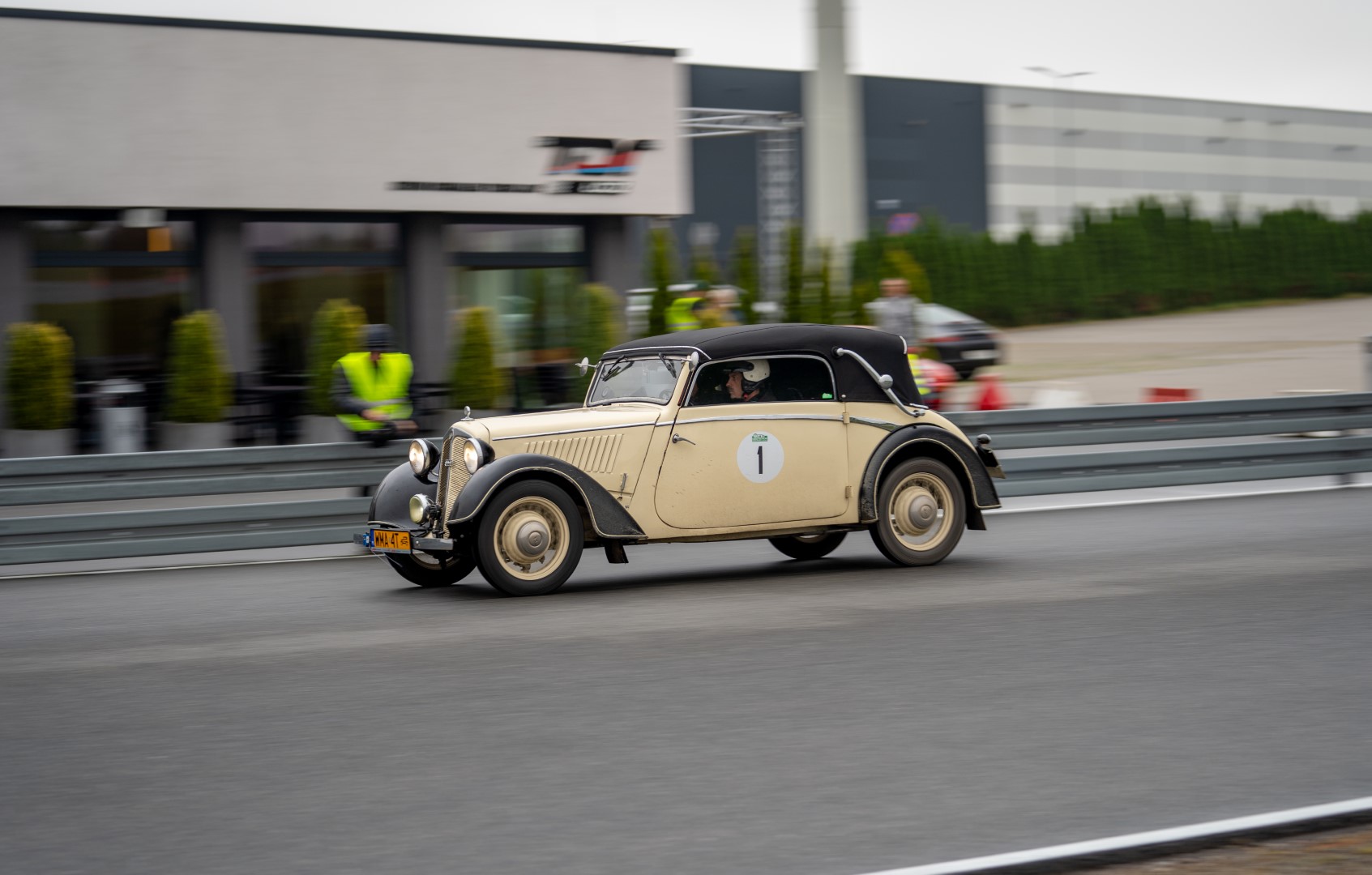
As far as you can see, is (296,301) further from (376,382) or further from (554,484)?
(554,484)

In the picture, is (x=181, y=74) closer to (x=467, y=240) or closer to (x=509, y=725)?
(x=467, y=240)

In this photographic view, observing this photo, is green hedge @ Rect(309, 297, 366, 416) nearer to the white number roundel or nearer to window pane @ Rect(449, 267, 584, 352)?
window pane @ Rect(449, 267, 584, 352)

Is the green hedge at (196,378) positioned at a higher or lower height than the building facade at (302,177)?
lower

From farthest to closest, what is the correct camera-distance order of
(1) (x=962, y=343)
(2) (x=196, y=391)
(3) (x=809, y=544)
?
1. (1) (x=962, y=343)
2. (2) (x=196, y=391)
3. (3) (x=809, y=544)

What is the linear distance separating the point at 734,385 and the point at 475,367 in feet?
27.3

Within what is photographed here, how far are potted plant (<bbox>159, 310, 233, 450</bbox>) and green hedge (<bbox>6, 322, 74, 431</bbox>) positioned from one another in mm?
1213

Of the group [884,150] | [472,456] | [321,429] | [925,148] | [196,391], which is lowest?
[321,429]

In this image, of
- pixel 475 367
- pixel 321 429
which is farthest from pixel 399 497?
pixel 321 429

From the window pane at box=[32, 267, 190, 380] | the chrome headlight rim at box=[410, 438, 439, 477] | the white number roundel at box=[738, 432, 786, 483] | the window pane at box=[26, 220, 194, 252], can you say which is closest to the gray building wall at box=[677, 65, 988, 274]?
the window pane at box=[26, 220, 194, 252]

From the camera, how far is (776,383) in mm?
10070

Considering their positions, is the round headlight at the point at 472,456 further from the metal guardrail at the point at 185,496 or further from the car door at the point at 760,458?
the metal guardrail at the point at 185,496

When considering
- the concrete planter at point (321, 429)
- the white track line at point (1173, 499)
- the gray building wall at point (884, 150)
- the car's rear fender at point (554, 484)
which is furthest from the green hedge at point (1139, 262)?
the car's rear fender at point (554, 484)

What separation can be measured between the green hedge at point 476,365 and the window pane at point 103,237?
5.92 m

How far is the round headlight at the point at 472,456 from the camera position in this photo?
9227 millimetres
